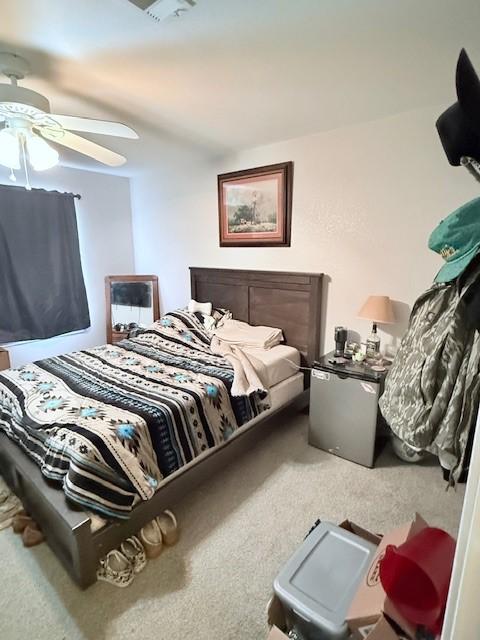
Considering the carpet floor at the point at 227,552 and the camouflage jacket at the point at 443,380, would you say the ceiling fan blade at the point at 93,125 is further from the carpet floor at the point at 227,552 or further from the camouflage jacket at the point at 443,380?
the carpet floor at the point at 227,552

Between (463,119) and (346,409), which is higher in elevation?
(463,119)

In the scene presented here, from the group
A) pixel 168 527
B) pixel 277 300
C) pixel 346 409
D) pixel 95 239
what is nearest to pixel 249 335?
pixel 277 300

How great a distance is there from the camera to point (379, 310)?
7.51ft

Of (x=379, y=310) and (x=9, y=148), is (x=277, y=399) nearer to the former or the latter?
(x=379, y=310)

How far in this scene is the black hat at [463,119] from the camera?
0.60 m

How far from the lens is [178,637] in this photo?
1.27 metres

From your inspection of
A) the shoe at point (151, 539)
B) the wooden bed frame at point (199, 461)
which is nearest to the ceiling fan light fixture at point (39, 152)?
the wooden bed frame at point (199, 461)

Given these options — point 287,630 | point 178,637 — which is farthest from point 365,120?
point 178,637

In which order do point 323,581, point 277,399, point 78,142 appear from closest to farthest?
point 323,581 < point 78,142 < point 277,399

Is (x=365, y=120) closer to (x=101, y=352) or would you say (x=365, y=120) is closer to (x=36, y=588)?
(x=101, y=352)

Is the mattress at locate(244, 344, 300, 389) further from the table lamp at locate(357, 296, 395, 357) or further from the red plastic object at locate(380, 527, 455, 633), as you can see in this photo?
the red plastic object at locate(380, 527, 455, 633)

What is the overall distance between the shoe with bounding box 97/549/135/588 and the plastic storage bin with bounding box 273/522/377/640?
0.79m

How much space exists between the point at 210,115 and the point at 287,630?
273cm

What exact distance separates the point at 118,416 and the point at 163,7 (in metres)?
1.76
